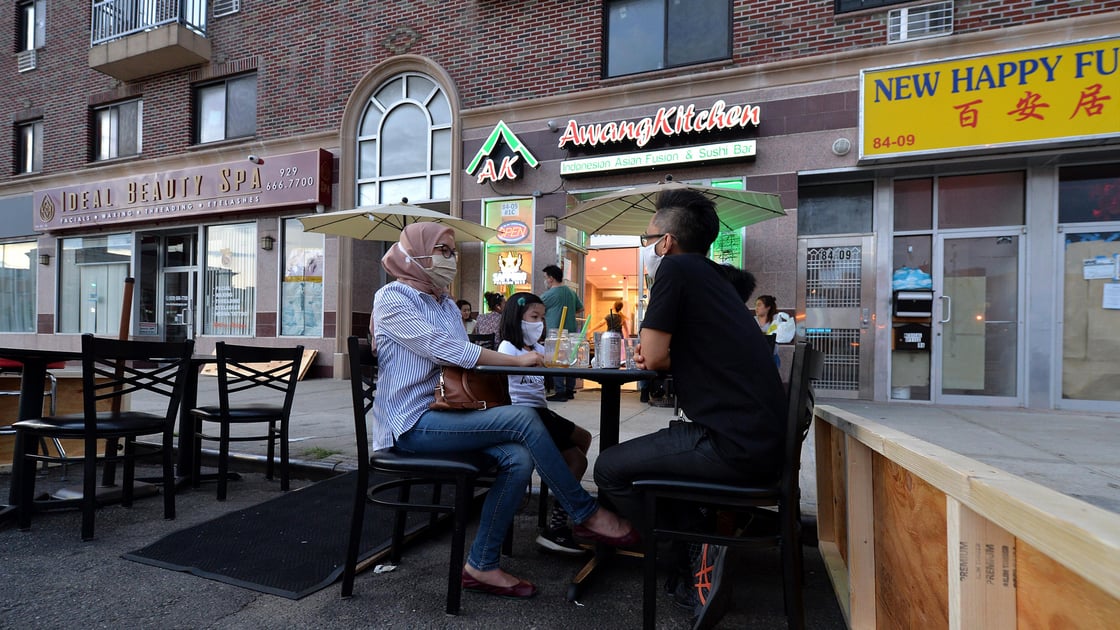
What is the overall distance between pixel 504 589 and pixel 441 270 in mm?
1554

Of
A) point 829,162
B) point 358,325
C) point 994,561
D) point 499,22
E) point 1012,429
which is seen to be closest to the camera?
point 994,561

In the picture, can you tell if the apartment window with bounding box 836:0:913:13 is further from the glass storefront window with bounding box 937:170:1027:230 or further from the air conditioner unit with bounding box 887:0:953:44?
the glass storefront window with bounding box 937:170:1027:230

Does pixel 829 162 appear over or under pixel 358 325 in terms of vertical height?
over

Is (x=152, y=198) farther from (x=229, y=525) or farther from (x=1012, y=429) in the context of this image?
(x=1012, y=429)

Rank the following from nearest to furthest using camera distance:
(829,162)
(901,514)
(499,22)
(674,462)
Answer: (901,514) < (674,462) < (829,162) < (499,22)

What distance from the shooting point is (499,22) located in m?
9.88

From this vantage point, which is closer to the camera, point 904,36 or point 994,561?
point 994,561

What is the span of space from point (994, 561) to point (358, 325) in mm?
11104

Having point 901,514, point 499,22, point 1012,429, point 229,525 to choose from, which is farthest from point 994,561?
point 499,22

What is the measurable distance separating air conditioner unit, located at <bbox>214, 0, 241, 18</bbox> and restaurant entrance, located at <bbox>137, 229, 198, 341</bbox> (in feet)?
15.9

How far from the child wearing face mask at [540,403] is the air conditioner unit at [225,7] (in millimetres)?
12334

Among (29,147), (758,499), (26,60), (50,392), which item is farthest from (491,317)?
(26,60)

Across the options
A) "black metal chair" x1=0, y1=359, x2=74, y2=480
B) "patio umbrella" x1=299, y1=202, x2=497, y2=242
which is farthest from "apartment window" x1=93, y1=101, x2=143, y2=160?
"black metal chair" x1=0, y1=359, x2=74, y2=480

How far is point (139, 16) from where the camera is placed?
13.0 meters
